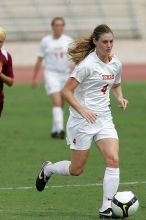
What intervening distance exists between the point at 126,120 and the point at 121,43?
16.4 metres

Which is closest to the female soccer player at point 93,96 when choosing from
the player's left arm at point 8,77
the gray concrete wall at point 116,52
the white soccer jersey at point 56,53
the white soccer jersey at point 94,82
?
the white soccer jersey at point 94,82

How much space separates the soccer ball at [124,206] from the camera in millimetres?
8992

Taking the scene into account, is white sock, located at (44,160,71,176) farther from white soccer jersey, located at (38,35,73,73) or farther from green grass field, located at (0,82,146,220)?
white soccer jersey, located at (38,35,73,73)

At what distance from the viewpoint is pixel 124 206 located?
8961mm

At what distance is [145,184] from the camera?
448 inches

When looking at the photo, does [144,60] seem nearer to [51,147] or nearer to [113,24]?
[113,24]

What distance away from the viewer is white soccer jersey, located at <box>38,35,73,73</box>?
56.2 ft

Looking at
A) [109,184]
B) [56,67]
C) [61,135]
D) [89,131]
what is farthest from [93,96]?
[56,67]

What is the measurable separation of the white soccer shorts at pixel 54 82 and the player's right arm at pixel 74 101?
734cm

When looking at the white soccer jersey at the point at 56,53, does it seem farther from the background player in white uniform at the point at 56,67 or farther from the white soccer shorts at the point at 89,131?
the white soccer shorts at the point at 89,131

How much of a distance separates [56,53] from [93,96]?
7.77m

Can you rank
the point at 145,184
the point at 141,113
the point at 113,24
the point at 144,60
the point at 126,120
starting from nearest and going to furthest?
the point at 145,184, the point at 126,120, the point at 141,113, the point at 144,60, the point at 113,24

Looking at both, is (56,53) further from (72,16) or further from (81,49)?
(72,16)

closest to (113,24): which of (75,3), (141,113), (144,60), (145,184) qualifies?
(75,3)
